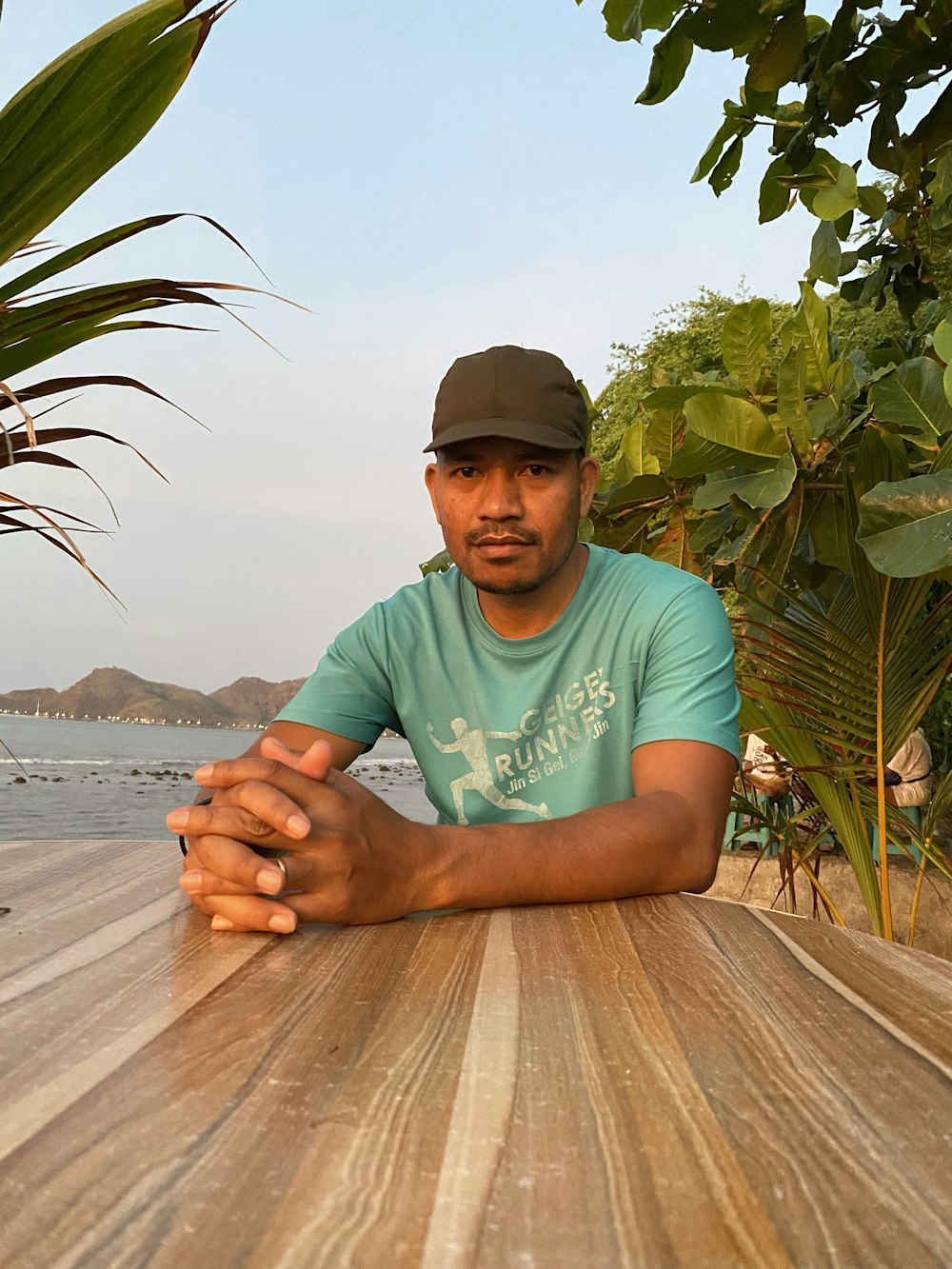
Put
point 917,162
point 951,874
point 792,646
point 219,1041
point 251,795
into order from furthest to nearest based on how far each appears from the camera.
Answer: point 951,874
point 792,646
point 917,162
point 251,795
point 219,1041

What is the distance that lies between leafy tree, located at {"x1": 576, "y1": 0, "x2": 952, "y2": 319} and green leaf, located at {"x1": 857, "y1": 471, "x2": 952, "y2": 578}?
0.68 meters

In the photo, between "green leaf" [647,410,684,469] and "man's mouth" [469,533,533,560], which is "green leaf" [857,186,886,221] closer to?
"green leaf" [647,410,684,469]

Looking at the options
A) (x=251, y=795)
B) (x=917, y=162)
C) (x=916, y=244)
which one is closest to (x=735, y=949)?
(x=251, y=795)

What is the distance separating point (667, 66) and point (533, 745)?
Result: 135 centimetres

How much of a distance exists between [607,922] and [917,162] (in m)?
1.92

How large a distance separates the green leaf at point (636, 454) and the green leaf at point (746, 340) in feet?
2.23

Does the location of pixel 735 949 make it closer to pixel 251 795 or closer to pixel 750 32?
pixel 251 795

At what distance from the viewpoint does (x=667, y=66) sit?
6.39ft

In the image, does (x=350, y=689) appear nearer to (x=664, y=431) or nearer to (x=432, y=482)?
(x=432, y=482)

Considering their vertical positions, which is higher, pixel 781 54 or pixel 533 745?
pixel 781 54

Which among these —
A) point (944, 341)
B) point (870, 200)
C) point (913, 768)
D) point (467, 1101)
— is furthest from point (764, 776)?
point (467, 1101)

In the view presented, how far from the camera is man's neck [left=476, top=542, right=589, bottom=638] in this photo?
215cm

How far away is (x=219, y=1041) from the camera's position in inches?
28.4

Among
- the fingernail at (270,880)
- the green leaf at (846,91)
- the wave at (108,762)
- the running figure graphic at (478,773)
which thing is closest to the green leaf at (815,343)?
the green leaf at (846,91)
